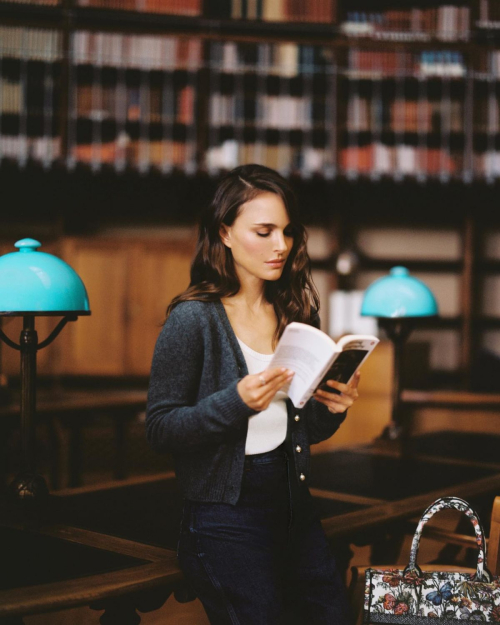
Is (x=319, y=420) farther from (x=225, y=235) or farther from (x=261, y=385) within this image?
(x=225, y=235)

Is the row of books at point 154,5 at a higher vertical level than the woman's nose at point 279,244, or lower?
higher

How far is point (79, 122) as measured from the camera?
5.62 m

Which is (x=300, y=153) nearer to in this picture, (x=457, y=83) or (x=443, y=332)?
(x=457, y=83)

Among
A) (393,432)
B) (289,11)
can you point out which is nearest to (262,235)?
(393,432)

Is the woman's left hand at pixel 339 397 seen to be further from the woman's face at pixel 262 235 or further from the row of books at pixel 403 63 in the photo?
the row of books at pixel 403 63

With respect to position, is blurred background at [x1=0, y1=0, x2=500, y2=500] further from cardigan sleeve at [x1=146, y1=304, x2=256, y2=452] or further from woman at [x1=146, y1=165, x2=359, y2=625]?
cardigan sleeve at [x1=146, y1=304, x2=256, y2=452]

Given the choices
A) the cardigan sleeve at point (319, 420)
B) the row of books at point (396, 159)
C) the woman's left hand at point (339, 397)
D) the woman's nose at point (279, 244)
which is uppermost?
the row of books at point (396, 159)

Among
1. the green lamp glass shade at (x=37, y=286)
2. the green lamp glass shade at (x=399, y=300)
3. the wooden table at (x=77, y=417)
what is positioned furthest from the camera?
the wooden table at (x=77, y=417)

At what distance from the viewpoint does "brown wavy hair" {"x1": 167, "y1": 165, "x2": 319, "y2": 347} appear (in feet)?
5.10

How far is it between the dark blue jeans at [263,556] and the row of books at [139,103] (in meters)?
4.57

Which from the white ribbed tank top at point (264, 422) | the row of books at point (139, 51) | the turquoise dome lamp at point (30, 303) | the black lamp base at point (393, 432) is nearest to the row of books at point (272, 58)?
the row of books at point (139, 51)

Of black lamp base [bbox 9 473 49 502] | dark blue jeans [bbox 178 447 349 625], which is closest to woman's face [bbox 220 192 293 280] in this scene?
dark blue jeans [bbox 178 447 349 625]

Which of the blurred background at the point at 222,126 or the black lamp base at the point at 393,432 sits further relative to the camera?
the blurred background at the point at 222,126

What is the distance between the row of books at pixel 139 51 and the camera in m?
5.61
